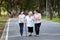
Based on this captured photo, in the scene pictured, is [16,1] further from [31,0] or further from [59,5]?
[59,5]

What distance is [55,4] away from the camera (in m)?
80.2

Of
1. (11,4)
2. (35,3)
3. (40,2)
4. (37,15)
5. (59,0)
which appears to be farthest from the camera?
(11,4)

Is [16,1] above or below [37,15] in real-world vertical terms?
above

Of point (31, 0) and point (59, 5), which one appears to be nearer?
point (59, 5)

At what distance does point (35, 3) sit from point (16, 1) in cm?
652

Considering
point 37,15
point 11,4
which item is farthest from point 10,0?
point 37,15

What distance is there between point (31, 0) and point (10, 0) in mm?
9099

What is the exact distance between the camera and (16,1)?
314 ft

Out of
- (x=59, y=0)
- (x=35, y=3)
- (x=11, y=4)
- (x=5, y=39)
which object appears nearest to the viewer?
(x=5, y=39)

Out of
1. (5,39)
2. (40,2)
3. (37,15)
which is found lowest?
(5,39)

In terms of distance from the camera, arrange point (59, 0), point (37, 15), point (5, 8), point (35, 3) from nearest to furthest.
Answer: point (37, 15) → point (59, 0) → point (35, 3) → point (5, 8)

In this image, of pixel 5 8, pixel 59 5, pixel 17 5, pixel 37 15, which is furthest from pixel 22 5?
pixel 37 15

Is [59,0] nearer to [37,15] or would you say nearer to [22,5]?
[22,5]

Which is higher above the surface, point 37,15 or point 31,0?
point 31,0
